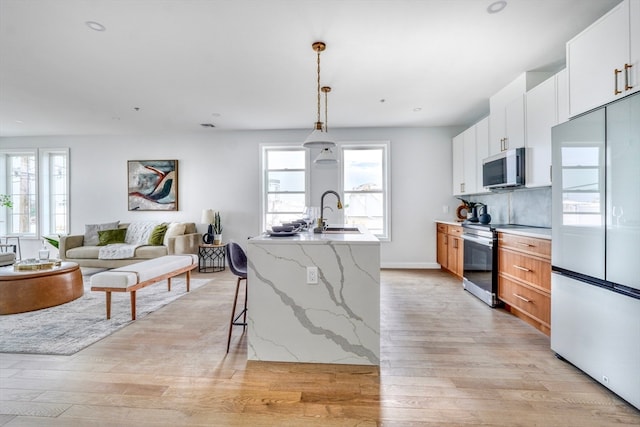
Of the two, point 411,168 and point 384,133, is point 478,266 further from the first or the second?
point 384,133

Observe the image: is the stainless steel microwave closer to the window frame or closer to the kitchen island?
the kitchen island

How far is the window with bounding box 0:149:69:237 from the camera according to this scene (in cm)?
618

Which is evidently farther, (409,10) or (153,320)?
(153,320)

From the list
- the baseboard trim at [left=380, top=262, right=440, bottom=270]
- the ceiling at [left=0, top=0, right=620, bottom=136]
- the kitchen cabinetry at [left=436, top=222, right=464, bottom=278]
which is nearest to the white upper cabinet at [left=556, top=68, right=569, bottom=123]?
the ceiling at [left=0, top=0, right=620, bottom=136]

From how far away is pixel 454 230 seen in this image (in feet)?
15.2

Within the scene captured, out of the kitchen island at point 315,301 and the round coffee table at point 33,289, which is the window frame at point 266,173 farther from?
the kitchen island at point 315,301

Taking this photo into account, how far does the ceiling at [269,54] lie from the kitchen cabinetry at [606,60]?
42 cm

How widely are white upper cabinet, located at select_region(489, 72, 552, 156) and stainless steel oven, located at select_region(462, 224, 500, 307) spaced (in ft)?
3.51

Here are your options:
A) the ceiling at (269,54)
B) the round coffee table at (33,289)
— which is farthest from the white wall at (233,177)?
the round coffee table at (33,289)

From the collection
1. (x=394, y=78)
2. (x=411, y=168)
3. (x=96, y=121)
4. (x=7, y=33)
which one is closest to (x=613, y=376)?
(x=394, y=78)

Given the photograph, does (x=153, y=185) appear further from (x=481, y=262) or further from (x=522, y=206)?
(x=522, y=206)

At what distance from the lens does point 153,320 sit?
301cm

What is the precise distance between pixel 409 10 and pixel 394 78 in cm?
122

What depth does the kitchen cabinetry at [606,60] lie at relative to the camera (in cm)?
174
